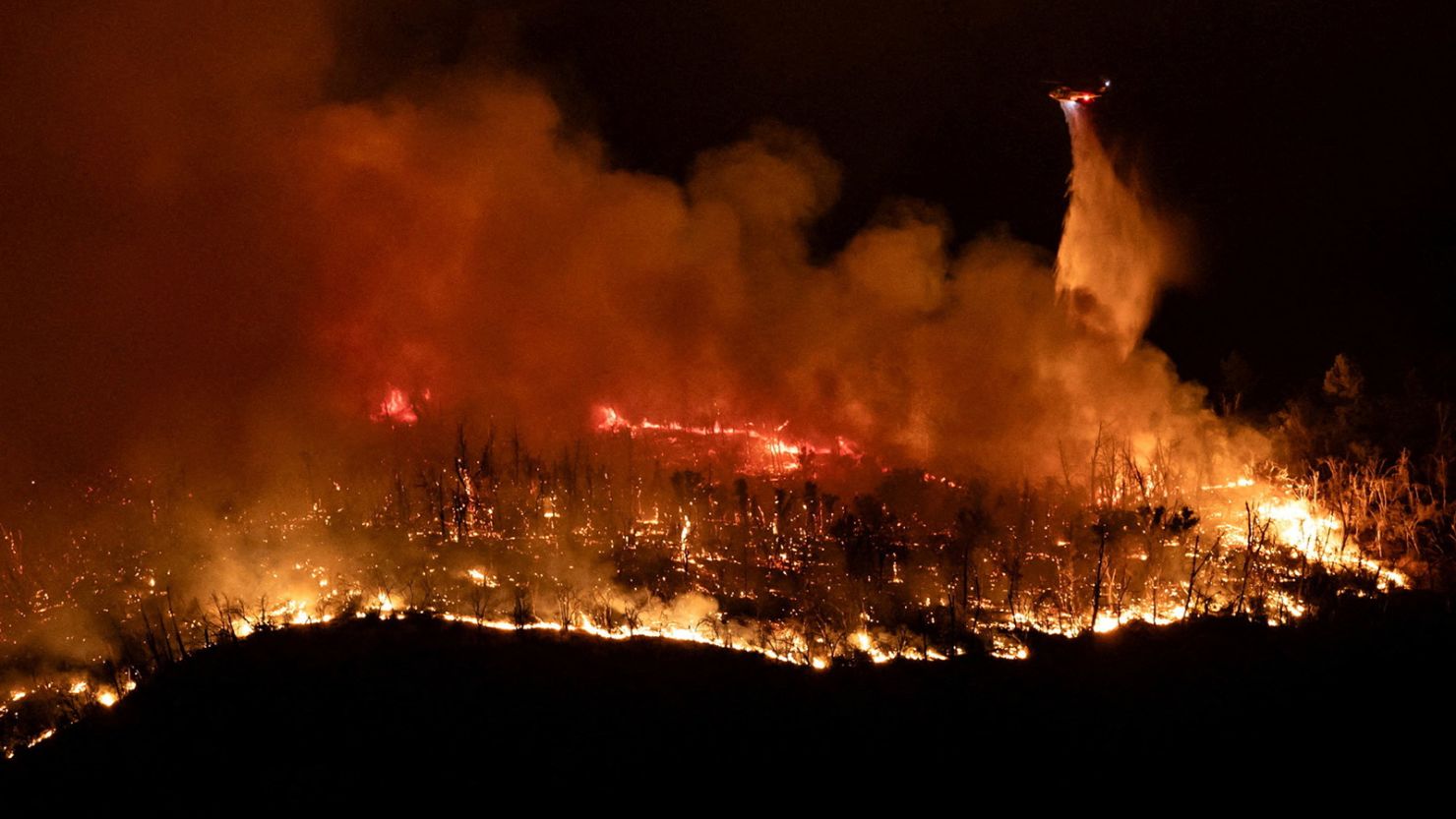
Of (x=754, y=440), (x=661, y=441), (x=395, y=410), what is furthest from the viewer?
(x=395, y=410)

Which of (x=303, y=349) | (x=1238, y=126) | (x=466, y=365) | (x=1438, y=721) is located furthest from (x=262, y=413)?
(x=1238, y=126)

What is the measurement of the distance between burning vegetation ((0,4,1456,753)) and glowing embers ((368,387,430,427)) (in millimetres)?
35

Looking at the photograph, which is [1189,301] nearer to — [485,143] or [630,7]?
[630,7]

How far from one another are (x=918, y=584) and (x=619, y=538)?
2.05 m

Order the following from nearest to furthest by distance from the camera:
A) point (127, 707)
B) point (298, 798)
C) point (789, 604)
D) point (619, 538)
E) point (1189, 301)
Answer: point (298, 798)
point (127, 707)
point (789, 604)
point (619, 538)
point (1189, 301)

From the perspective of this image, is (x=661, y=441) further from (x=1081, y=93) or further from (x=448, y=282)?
(x=1081, y=93)

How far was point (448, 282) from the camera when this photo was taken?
10.3 metres

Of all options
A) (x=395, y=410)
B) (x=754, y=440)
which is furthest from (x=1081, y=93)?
(x=395, y=410)

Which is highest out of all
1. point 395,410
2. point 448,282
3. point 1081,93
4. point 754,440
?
point 1081,93

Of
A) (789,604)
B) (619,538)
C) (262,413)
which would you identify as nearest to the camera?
(789,604)

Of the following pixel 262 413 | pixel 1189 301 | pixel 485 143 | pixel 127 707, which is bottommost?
pixel 127 707

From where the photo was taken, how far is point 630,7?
1141cm

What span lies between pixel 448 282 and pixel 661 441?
2.82 meters

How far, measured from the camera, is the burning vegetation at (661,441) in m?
6.32
